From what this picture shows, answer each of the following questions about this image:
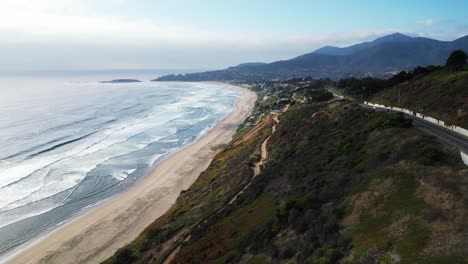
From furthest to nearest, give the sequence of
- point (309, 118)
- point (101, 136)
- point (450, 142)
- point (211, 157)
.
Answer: point (101, 136), point (211, 157), point (309, 118), point (450, 142)

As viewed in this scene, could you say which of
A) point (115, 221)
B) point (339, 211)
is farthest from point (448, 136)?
point (115, 221)

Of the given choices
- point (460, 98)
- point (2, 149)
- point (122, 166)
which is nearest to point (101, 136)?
point (2, 149)

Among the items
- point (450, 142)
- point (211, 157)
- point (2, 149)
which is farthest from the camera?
point (2, 149)

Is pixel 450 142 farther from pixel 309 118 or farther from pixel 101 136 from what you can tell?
pixel 101 136

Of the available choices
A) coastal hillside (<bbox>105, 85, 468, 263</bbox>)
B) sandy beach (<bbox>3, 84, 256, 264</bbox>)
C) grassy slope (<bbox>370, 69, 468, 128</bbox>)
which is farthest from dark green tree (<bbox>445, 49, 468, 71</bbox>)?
sandy beach (<bbox>3, 84, 256, 264</bbox>)

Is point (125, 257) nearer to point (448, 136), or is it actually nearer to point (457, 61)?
point (448, 136)

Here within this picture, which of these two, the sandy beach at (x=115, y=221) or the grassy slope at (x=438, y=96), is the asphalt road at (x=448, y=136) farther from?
the sandy beach at (x=115, y=221)

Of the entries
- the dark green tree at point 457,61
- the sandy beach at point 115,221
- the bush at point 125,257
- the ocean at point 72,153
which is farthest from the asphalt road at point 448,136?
the ocean at point 72,153

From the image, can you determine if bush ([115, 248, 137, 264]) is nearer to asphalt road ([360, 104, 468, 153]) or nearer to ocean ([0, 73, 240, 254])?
ocean ([0, 73, 240, 254])
